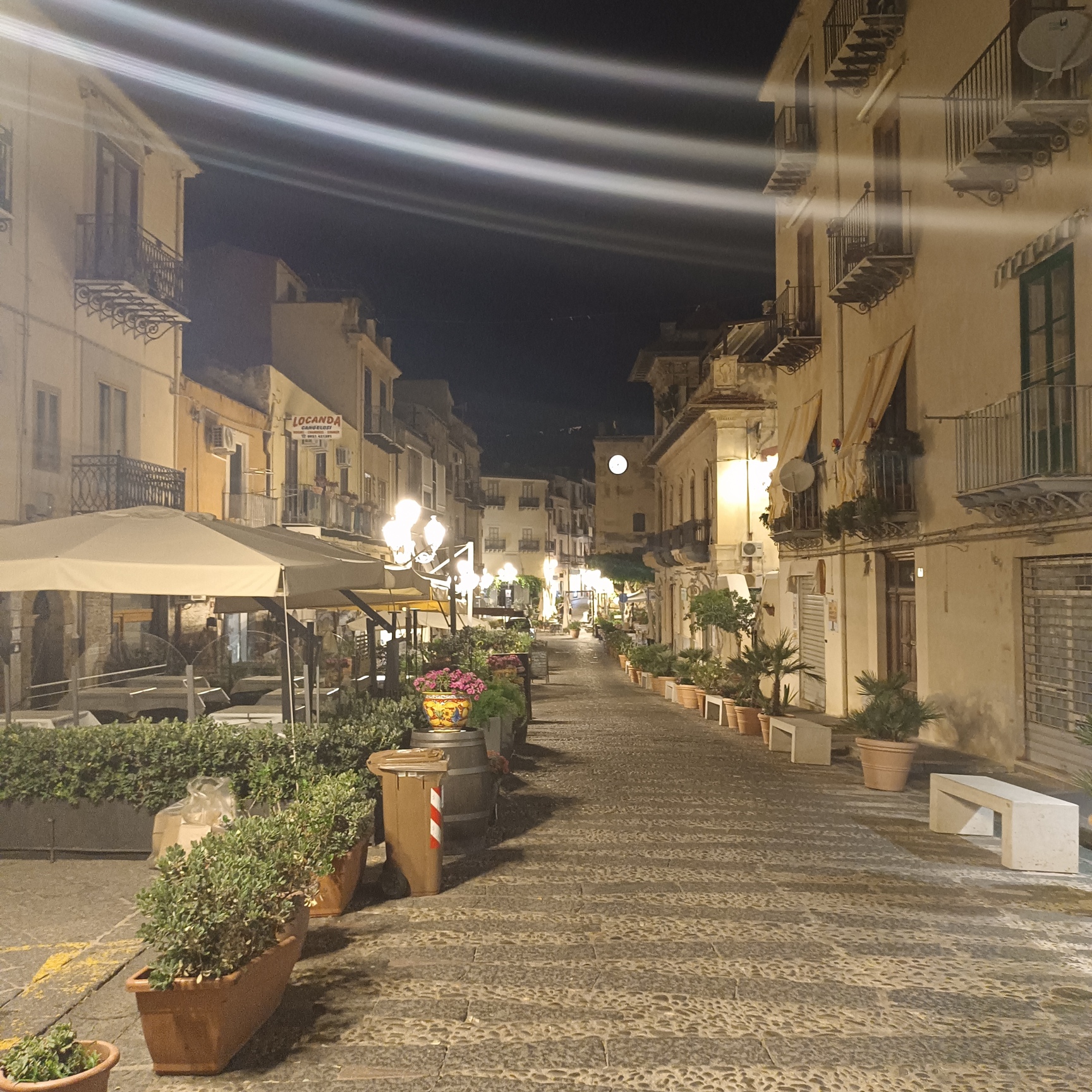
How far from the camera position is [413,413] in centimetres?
5181

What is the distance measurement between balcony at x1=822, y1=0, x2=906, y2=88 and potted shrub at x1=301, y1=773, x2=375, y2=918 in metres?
14.2

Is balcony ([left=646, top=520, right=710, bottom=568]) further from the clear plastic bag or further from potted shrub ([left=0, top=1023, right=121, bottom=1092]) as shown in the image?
potted shrub ([left=0, top=1023, right=121, bottom=1092])

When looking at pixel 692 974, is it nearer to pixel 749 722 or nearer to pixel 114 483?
pixel 749 722

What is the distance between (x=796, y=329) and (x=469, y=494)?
1881 inches

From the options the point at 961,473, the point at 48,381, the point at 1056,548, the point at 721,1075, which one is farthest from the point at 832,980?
the point at 48,381

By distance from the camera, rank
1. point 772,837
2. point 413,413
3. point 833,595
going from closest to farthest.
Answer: point 772,837, point 833,595, point 413,413

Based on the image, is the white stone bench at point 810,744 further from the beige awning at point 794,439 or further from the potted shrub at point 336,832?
the beige awning at point 794,439

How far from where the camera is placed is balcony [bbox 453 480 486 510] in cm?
6309

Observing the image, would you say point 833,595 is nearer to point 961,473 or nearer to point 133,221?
point 961,473

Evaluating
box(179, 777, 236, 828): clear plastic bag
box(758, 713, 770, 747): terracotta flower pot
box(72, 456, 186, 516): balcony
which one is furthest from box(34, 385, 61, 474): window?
box(758, 713, 770, 747): terracotta flower pot

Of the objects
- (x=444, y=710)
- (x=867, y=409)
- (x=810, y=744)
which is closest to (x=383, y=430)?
(x=867, y=409)

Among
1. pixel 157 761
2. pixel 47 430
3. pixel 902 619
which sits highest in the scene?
pixel 47 430

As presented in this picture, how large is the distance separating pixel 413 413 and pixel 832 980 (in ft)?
158

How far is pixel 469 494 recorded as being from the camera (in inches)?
2643
